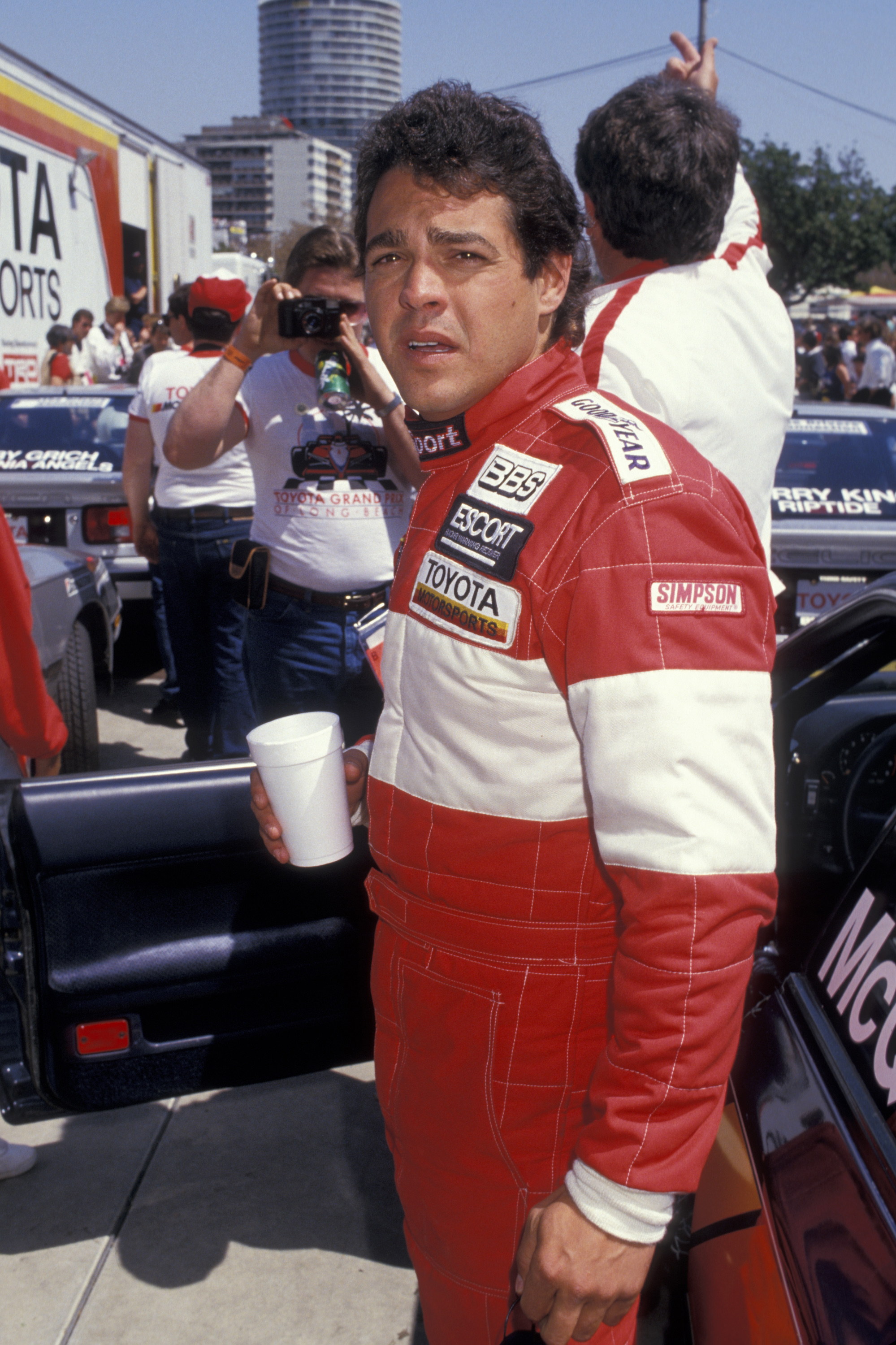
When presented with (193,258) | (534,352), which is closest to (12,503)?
(534,352)

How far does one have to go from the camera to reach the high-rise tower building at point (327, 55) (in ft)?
456

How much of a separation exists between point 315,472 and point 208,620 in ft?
5.02

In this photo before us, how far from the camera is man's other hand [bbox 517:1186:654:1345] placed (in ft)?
3.51

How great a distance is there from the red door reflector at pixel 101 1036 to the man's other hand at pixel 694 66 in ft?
6.70

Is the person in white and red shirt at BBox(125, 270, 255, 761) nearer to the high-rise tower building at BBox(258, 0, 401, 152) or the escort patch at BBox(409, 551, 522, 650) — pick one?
the escort patch at BBox(409, 551, 522, 650)

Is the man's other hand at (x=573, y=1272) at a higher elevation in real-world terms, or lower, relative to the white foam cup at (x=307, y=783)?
lower

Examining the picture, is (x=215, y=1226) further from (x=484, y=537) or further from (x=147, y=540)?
(x=147, y=540)

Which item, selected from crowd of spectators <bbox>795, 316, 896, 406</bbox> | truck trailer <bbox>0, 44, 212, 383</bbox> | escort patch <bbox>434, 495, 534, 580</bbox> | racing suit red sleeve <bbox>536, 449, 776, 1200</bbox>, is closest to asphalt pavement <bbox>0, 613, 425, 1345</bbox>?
racing suit red sleeve <bbox>536, 449, 776, 1200</bbox>

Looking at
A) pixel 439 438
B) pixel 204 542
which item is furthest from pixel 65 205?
pixel 439 438

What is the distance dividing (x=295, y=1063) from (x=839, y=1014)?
97 cm

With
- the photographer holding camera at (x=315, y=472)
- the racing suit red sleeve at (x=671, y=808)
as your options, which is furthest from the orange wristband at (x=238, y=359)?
the racing suit red sleeve at (x=671, y=808)

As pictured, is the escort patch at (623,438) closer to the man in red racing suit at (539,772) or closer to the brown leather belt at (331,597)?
the man in red racing suit at (539,772)

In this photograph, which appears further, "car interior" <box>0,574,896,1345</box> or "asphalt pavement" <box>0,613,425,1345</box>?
"asphalt pavement" <box>0,613,425,1345</box>

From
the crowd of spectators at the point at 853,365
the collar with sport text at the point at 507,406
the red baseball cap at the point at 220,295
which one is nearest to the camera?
the collar with sport text at the point at 507,406
